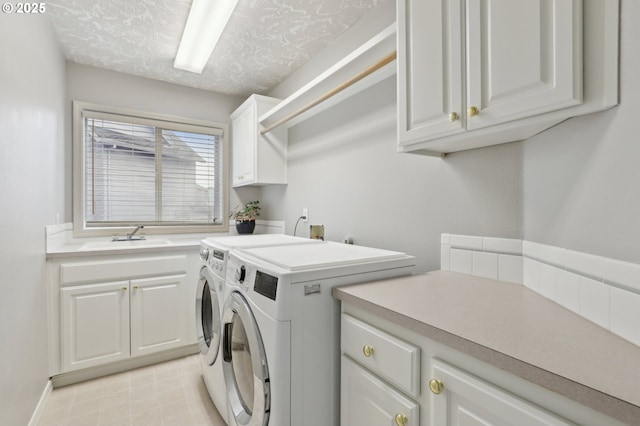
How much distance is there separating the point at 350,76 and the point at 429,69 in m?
0.95

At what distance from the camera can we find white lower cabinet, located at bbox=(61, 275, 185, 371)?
2.14 m

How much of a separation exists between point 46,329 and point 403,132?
8.48ft

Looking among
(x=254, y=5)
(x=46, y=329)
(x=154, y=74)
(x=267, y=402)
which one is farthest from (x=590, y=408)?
(x=154, y=74)

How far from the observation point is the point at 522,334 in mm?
737

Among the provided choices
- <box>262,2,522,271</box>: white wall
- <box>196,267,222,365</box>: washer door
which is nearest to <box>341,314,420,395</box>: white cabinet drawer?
<box>262,2,522,271</box>: white wall

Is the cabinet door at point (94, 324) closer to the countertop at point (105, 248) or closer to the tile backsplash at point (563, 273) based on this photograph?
the countertop at point (105, 248)

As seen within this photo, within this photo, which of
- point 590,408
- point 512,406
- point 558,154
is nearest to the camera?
point 590,408

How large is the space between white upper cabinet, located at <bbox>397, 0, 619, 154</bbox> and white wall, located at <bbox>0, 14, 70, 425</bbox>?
1.78 m

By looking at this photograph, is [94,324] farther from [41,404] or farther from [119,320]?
[41,404]

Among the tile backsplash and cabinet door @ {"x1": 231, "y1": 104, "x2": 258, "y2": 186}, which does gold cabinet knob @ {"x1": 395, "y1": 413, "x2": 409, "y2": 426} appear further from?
cabinet door @ {"x1": 231, "y1": 104, "x2": 258, "y2": 186}

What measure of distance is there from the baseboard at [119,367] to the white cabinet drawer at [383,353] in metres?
2.02

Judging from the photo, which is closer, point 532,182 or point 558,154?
point 558,154

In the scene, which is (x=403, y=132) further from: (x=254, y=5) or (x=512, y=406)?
Answer: (x=254, y=5)

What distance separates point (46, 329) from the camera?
6.60ft
